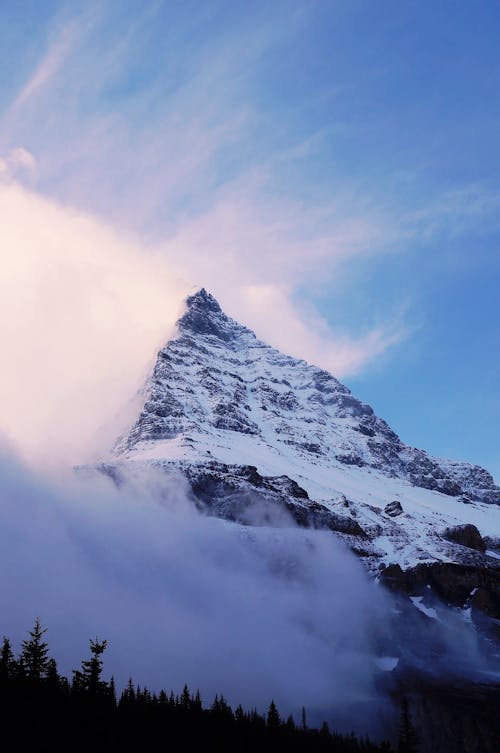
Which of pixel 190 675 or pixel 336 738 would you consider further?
pixel 190 675

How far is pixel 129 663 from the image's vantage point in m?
186

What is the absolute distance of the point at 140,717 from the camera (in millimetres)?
105375

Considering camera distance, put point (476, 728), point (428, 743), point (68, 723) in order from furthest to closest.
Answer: point (476, 728) → point (428, 743) → point (68, 723)

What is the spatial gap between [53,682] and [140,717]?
32.1 meters

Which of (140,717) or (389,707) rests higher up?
(389,707)

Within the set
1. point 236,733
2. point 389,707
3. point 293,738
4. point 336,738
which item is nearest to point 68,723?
point 236,733

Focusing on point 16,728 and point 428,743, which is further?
point 428,743

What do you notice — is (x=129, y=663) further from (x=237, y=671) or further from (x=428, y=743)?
(x=428, y=743)

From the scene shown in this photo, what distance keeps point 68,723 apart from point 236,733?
48209 millimetres

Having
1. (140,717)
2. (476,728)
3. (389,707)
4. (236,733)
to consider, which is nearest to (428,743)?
(476,728)

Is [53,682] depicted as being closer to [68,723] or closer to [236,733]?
[68,723]

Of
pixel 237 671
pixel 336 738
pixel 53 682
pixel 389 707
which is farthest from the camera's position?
pixel 237 671

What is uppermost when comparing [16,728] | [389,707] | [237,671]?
[237,671]

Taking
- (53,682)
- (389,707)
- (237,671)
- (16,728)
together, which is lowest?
(16,728)
